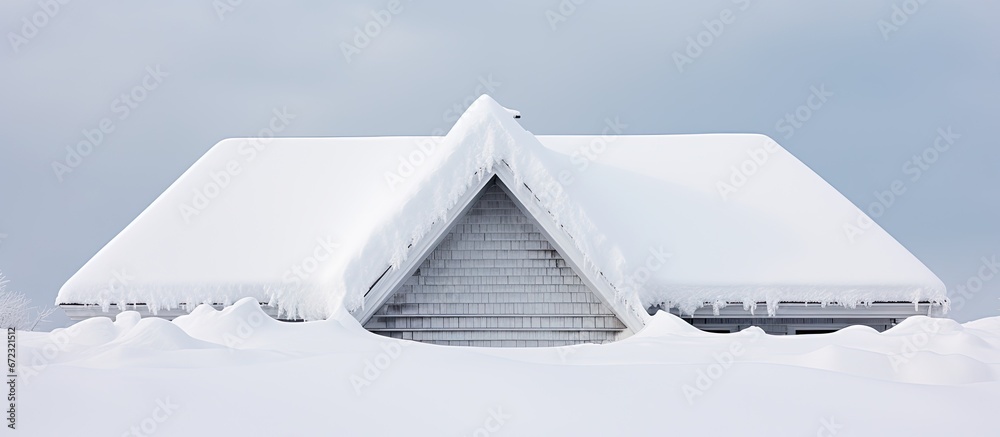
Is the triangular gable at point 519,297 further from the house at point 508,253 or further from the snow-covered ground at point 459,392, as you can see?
the snow-covered ground at point 459,392

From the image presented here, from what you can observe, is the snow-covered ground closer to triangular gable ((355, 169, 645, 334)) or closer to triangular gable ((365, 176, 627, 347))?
triangular gable ((355, 169, 645, 334))

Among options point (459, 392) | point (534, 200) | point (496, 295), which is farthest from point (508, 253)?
point (459, 392)

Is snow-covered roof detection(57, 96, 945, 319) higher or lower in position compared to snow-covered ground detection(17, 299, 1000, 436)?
higher

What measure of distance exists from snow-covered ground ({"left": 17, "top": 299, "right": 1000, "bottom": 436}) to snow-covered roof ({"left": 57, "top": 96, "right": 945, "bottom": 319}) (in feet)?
11.1

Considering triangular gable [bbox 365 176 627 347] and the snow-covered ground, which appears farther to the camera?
triangular gable [bbox 365 176 627 347]

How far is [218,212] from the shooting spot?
12219 mm

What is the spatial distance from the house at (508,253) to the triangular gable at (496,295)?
0.06ft

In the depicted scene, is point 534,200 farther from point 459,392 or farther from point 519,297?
point 459,392

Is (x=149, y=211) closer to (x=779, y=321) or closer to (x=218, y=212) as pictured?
(x=218, y=212)

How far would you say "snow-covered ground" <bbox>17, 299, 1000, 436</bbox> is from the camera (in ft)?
14.6

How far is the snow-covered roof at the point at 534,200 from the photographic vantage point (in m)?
9.22

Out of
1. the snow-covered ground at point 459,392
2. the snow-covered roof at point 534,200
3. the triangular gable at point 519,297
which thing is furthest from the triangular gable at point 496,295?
the snow-covered ground at point 459,392

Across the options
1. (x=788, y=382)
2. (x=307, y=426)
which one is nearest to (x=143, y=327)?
(x=307, y=426)

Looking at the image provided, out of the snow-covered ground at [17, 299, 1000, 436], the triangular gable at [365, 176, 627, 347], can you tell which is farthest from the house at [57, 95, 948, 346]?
the snow-covered ground at [17, 299, 1000, 436]
